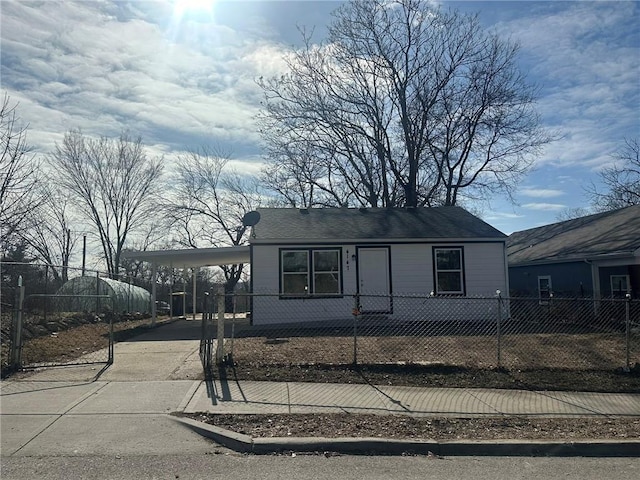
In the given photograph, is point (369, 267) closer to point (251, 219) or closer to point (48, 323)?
point (251, 219)

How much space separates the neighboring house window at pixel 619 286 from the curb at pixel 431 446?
14.6m

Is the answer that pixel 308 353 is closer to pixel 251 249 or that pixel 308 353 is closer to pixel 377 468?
pixel 377 468

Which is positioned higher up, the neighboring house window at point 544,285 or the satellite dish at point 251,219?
the satellite dish at point 251,219

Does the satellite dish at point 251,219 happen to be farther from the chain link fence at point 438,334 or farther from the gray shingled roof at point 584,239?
the gray shingled roof at point 584,239

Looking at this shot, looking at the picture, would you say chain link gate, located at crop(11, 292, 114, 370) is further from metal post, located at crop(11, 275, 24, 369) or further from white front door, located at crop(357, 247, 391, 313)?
white front door, located at crop(357, 247, 391, 313)

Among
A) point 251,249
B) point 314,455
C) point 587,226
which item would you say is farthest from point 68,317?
point 587,226

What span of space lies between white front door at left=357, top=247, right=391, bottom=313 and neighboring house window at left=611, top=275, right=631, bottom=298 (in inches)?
329

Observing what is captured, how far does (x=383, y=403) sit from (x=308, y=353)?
11.0 feet

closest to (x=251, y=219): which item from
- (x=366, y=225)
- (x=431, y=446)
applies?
(x=366, y=225)

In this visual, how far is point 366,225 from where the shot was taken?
62.4 feet

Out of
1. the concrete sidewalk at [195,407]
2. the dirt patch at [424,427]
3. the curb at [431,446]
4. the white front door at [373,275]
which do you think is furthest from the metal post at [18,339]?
the white front door at [373,275]

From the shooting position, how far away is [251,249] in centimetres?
1694

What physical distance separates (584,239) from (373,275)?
10.3 meters

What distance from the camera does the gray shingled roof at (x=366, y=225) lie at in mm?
17531
